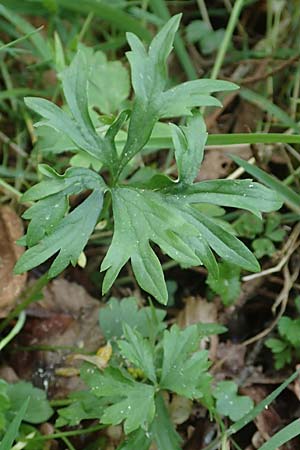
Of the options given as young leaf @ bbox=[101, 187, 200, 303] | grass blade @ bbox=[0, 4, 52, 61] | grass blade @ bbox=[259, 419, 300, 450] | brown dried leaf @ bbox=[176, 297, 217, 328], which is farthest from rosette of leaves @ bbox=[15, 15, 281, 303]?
grass blade @ bbox=[0, 4, 52, 61]

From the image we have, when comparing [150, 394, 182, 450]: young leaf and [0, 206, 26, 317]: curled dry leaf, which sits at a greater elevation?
[0, 206, 26, 317]: curled dry leaf

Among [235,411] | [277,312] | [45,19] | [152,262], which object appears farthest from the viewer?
[45,19]

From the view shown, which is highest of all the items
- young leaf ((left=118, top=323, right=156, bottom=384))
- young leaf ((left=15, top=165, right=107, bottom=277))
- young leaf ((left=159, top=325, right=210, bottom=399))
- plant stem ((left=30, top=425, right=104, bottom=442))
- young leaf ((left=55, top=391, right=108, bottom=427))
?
young leaf ((left=15, top=165, right=107, bottom=277))

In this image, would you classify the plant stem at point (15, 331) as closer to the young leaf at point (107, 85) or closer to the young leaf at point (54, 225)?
the young leaf at point (54, 225)

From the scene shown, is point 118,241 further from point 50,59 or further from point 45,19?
point 45,19

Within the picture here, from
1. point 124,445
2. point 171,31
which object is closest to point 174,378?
point 124,445

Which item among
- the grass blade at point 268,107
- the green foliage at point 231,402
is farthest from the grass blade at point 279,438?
the grass blade at point 268,107

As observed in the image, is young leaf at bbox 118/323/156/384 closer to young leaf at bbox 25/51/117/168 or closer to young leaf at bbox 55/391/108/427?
young leaf at bbox 55/391/108/427
